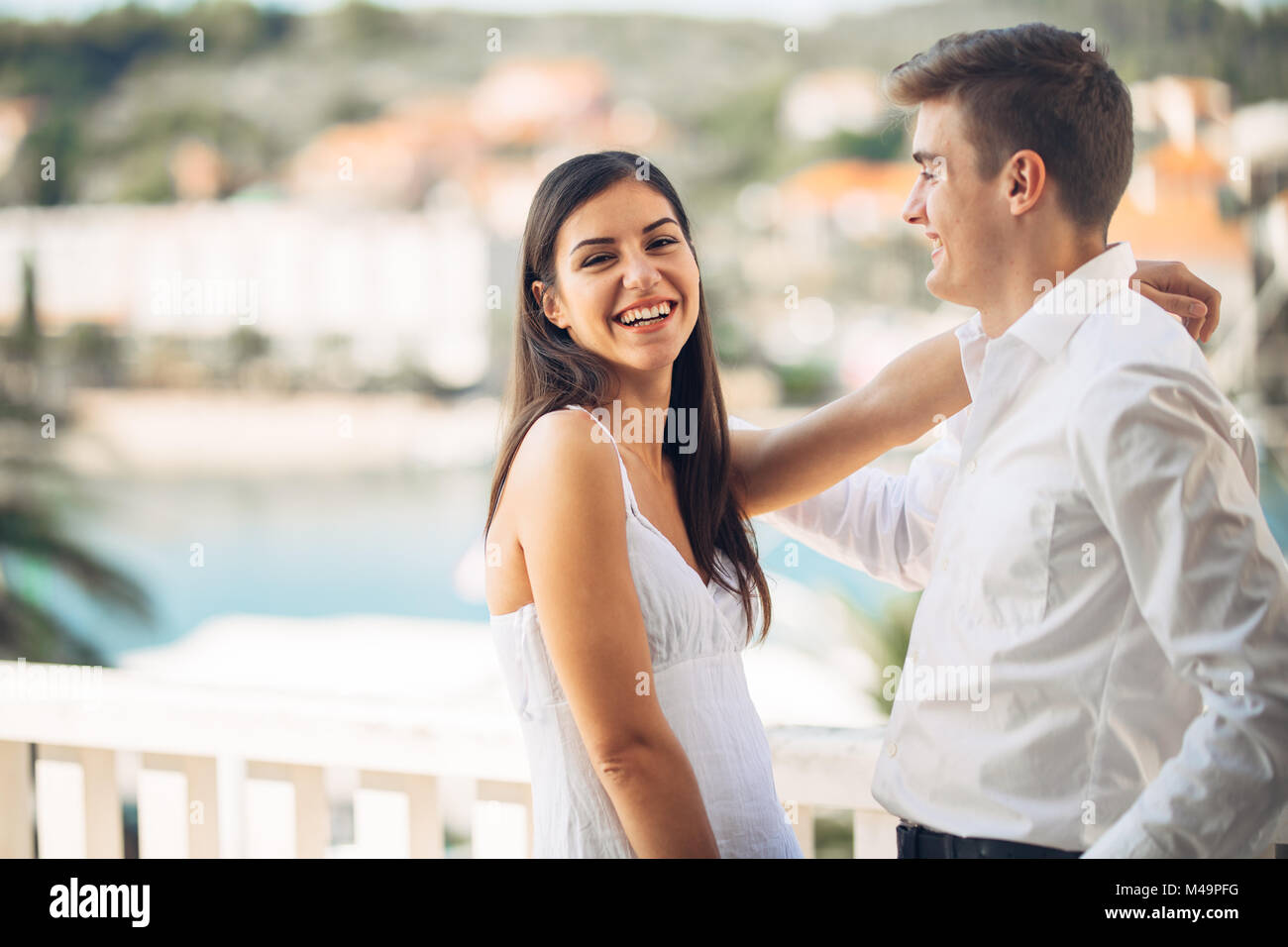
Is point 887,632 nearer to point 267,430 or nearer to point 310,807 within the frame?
point 310,807

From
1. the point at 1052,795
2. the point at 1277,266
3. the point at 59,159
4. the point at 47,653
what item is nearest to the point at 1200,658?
the point at 1052,795

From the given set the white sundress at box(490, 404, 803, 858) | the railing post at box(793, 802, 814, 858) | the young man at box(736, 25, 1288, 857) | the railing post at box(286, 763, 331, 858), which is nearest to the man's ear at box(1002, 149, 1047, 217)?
the young man at box(736, 25, 1288, 857)

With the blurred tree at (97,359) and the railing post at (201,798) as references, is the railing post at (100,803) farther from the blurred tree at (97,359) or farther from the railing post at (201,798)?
the blurred tree at (97,359)

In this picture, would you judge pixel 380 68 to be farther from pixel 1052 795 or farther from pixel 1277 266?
pixel 1052 795

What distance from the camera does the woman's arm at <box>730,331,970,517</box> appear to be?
1.76 m

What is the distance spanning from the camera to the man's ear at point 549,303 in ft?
5.25

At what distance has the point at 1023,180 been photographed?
1389mm

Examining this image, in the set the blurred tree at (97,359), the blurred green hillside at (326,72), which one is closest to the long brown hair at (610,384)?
the blurred green hillside at (326,72)

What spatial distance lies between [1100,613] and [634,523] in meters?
0.54

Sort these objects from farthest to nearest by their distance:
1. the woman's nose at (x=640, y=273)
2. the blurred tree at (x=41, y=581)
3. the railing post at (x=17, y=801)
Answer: the blurred tree at (x=41, y=581), the railing post at (x=17, y=801), the woman's nose at (x=640, y=273)

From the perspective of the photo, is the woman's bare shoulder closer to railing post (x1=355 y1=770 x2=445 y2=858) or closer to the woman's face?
the woman's face

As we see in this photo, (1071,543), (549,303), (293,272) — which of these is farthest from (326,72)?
(1071,543)

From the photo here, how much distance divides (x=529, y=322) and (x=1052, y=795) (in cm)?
88
